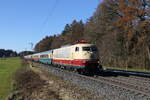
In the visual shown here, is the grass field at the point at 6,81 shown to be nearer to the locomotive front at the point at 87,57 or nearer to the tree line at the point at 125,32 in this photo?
the locomotive front at the point at 87,57

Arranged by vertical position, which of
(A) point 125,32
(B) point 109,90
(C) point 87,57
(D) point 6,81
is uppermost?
(A) point 125,32

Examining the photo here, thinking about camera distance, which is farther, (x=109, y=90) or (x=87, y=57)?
(x=87, y=57)

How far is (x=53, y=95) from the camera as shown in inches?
806

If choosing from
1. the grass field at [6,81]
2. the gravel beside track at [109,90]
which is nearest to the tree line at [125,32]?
the grass field at [6,81]

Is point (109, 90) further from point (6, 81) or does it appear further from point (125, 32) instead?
point (125, 32)

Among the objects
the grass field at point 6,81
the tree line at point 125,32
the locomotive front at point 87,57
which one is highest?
the tree line at point 125,32

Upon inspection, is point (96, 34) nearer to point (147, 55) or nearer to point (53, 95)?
point (147, 55)

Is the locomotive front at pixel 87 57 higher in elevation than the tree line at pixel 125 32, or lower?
lower

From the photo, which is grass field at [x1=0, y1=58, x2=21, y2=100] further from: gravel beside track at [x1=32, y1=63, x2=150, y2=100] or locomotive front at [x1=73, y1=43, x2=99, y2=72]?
gravel beside track at [x1=32, y1=63, x2=150, y2=100]

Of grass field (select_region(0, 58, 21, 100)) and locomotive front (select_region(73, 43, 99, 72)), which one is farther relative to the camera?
grass field (select_region(0, 58, 21, 100))

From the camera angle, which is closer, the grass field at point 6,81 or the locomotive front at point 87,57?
the locomotive front at point 87,57

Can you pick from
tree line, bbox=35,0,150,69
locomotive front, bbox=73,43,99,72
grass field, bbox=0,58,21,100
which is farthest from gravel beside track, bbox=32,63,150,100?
tree line, bbox=35,0,150,69

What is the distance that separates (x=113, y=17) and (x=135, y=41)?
7217mm

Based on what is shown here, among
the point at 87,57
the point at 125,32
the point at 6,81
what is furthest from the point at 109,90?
the point at 125,32
